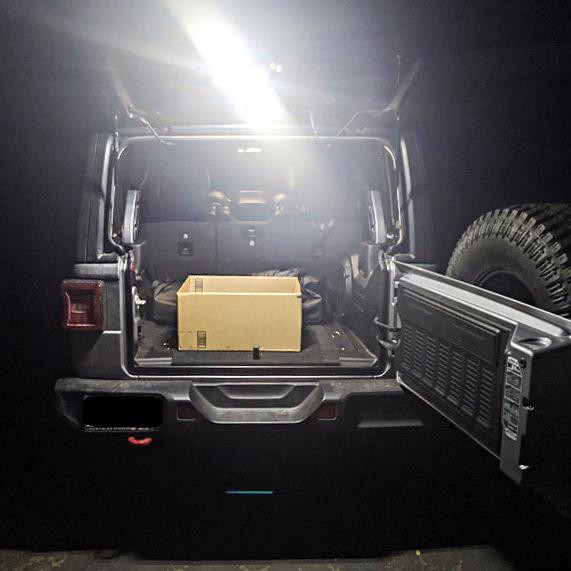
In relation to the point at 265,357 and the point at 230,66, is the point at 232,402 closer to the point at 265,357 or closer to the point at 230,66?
the point at 265,357

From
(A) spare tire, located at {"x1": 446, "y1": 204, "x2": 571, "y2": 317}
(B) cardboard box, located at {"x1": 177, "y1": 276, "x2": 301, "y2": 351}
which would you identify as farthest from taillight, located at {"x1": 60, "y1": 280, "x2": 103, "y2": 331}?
(A) spare tire, located at {"x1": 446, "y1": 204, "x2": 571, "y2": 317}

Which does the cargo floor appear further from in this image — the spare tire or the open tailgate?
the spare tire

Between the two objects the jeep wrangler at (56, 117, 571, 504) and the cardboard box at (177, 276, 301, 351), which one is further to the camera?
the cardboard box at (177, 276, 301, 351)

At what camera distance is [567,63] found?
5.16 metres

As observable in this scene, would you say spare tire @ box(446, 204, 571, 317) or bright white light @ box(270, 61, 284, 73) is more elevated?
bright white light @ box(270, 61, 284, 73)

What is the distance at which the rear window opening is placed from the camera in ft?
9.85

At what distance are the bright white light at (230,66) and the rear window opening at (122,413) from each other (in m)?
1.54

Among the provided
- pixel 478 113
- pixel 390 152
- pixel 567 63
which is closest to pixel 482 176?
pixel 478 113

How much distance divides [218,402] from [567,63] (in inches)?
162

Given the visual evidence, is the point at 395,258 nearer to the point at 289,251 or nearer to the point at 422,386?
the point at 422,386

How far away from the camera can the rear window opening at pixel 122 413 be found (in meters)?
3.00

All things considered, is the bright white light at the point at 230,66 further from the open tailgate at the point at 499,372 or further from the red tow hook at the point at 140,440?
the red tow hook at the point at 140,440

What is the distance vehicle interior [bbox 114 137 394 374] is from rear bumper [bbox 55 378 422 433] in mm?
1008

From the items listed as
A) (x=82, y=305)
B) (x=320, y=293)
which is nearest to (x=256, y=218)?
(x=320, y=293)
